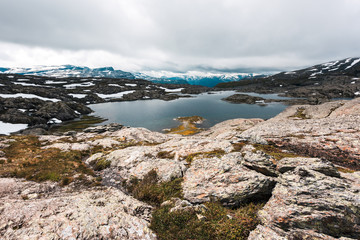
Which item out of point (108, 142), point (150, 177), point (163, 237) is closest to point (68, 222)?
point (163, 237)

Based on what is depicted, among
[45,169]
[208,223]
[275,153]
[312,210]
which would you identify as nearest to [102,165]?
[45,169]

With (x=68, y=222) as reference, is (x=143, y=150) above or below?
below

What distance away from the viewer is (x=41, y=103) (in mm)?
106250

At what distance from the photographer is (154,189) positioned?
12188 mm

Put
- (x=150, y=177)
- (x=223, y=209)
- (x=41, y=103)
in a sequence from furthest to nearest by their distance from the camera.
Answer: (x=41, y=103) < (x=150, y=177) < (x=223, y=209)

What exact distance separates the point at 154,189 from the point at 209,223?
5731 millimetres

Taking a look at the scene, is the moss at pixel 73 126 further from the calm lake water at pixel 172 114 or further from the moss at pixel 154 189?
the moss at pixel 154 189

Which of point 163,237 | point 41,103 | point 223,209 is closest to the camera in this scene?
point 163,237

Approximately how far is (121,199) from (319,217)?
1213 cm

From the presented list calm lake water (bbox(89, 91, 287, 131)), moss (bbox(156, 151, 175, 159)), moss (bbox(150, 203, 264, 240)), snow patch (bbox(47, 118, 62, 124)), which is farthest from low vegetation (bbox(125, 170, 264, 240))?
snow patch (bbox(47, 118, 62, 124))

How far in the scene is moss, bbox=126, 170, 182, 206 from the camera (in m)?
11.4

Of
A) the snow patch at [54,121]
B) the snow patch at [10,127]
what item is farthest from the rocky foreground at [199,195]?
the snow patch at [54,121]

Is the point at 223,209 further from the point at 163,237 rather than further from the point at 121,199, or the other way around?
the point at 121,199

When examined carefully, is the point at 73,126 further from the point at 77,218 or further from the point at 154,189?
the point at 77,218
